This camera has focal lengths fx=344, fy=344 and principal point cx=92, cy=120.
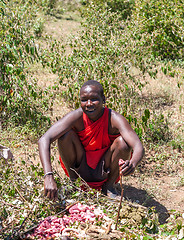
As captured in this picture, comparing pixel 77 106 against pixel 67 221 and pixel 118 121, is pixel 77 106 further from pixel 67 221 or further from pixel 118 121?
pixel 67 221

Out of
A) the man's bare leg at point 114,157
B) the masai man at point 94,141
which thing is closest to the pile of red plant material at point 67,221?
the masai man at point 94,141

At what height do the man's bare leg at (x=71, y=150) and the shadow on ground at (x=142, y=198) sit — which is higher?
the man's bare leg at (x=71, y=150)

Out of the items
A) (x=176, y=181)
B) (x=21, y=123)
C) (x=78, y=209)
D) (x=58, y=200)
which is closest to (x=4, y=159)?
(x=58, y=200)

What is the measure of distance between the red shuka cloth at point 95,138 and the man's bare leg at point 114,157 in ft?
0.23

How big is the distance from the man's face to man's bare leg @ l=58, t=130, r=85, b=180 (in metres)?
0.28

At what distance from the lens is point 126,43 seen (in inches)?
176

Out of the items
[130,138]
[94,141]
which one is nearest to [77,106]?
[94,141]

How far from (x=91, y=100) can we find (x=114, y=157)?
0.60 m

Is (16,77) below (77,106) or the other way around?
the other way around

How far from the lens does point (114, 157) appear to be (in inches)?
124

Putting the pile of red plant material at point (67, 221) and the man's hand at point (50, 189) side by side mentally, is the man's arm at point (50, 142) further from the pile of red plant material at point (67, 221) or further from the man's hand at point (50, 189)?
the pile of red plant material at point (67, 221)

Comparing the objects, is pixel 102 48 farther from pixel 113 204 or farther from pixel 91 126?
pixel 113 204

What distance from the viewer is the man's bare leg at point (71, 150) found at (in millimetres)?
3047

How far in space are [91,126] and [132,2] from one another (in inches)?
296
